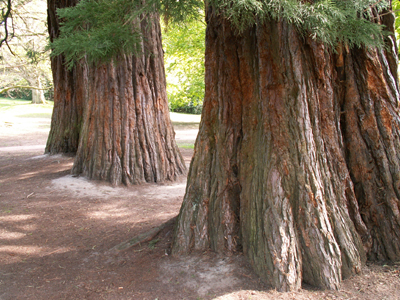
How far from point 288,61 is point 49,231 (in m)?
3.84

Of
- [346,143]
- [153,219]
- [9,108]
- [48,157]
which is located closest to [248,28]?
[346,143]

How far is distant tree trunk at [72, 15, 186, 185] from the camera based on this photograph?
277 inches

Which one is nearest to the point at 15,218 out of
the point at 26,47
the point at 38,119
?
the point at 26,47

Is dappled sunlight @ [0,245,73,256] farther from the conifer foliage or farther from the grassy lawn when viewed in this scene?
the grassy lawn

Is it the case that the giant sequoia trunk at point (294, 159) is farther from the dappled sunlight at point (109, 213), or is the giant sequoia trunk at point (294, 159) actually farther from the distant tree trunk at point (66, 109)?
the distant tree trunk at point (66, 109)

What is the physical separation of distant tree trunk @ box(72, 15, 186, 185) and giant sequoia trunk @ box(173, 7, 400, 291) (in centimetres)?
377

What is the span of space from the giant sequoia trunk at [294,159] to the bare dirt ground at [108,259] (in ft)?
0.61

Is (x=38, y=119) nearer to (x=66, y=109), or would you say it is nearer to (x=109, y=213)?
(x=66, y=109)

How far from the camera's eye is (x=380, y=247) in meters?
3.22

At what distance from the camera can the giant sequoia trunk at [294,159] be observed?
2953 millimetres

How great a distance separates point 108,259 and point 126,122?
3.81 m

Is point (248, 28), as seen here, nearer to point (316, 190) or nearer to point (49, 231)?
point (316, 190)

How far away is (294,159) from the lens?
3.04 meters

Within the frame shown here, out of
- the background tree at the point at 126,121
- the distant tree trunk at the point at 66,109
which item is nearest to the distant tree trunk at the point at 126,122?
the background tree at the point at 126,121
